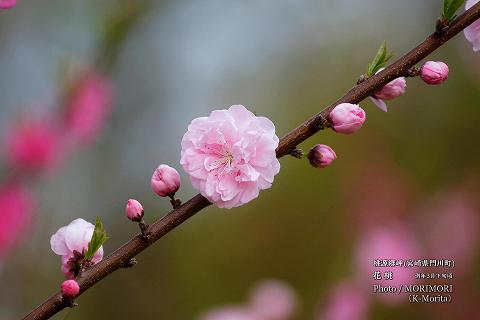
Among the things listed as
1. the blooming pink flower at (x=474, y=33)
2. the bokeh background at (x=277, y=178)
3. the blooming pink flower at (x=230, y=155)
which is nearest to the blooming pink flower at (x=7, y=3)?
the blooming pink flower at (x=230, y=155)

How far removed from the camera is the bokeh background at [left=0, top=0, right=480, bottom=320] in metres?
2.70

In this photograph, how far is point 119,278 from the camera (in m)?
3.90

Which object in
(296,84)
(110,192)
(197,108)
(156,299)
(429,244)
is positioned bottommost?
(429,244)

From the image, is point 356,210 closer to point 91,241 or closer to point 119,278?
point 119,278

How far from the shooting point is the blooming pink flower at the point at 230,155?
94cm

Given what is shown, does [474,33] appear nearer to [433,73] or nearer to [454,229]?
[433,73]

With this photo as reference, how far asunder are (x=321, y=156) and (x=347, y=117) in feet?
0.29

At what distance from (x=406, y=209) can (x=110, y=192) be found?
2215mm

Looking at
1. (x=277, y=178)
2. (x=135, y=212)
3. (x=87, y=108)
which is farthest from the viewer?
(x=277, y=178)

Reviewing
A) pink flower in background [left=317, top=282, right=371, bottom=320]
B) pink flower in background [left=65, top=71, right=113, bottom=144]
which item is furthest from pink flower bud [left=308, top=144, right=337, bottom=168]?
pink flower in background [left=65, top=71, right=113, bottom=144]

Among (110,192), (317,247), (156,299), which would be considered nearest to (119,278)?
(156,299)

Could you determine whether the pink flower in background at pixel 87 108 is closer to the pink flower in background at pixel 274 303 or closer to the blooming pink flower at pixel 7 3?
the pink flower in background at pixel 274 303

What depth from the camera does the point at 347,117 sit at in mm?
919

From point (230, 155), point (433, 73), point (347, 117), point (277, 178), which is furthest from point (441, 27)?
point (277, 178)
